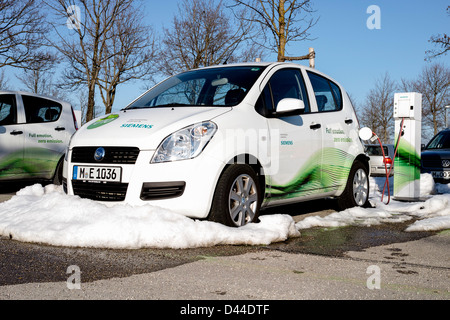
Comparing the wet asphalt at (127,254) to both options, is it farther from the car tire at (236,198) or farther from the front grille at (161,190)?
the front grille at (161,190)

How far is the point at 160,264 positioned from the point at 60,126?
6696 millimetres

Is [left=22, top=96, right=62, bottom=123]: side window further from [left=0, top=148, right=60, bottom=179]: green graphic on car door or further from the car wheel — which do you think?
the car wheel

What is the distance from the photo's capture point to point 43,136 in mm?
9797

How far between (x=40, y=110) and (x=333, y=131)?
18.3 ft

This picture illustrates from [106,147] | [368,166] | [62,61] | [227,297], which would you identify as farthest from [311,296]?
[62,61]

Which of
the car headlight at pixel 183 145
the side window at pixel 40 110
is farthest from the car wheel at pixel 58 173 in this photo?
the car headlight at pixel 183 145

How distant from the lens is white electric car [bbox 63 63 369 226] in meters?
4.95

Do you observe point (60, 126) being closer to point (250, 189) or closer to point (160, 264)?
point (250, 189)

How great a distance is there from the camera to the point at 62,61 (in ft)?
78.9

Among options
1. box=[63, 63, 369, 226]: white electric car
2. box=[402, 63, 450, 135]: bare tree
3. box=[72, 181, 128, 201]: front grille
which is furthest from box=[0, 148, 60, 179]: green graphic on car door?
box=[402, 63, 450, 135]: bare tree

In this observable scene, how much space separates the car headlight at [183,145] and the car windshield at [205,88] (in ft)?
2.41

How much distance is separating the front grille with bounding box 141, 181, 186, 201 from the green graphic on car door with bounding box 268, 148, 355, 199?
123cm

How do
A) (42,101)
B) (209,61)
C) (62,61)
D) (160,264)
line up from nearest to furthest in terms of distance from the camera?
(160,264) → (42,101) → (62,61) → (209,61)

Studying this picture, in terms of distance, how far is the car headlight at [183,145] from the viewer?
16.2ft
